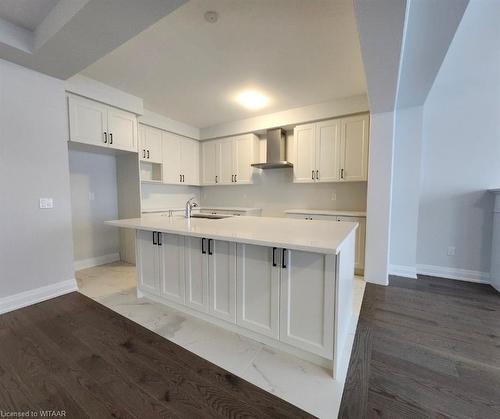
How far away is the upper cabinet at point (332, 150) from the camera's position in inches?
141

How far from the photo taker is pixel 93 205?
3.83 m

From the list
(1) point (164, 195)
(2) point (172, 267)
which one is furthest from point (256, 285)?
(1) point (164, 195)

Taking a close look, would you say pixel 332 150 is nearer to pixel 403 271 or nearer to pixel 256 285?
pixel 403 271

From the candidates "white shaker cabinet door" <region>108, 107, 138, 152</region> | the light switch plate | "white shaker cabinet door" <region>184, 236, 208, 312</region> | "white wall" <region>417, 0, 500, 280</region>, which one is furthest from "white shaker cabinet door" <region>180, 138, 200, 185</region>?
"white wall" <region>417, 0, 500, 280</region>

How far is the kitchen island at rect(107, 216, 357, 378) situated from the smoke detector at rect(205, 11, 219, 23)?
1797 millimetres

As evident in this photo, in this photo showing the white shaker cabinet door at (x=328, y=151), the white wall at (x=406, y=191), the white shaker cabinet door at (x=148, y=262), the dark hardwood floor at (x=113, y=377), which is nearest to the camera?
the dark hardwood floor at (x=113, y=377)

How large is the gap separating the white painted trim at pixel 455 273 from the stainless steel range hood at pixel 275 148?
2.68 meters

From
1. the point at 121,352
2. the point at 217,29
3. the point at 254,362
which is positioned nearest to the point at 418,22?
the point at 217,29

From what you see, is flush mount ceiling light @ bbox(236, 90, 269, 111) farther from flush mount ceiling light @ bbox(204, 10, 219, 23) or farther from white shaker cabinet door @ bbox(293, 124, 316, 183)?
flush mount ceiling light @ bbox(204, 10, 219, 23)

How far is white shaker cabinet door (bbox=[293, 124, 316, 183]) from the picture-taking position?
398 centimetres

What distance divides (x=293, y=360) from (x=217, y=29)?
112 inches

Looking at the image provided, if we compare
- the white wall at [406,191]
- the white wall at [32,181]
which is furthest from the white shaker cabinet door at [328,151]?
the white wall at [32,181]

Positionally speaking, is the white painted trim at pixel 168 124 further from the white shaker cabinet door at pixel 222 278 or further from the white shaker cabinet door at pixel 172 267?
the white shaker cabinet door at pixel 222 278

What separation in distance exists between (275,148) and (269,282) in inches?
124
